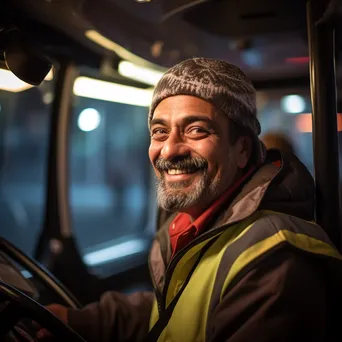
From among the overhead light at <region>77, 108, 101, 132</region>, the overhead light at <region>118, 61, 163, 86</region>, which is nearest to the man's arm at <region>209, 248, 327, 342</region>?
the overhead light at <region>118, 61, 163, 86</region>

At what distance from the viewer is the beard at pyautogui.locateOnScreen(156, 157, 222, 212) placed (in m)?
1.66

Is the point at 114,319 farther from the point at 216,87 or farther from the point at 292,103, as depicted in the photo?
the point at 292,103

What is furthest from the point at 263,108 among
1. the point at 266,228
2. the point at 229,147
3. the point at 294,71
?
the point at 266,228

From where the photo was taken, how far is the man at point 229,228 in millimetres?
Answer: 1395

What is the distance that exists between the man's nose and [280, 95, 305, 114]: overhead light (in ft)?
5.05

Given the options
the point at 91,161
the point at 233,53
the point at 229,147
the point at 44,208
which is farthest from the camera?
the point at 91,161

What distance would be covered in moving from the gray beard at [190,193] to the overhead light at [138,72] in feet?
5.51

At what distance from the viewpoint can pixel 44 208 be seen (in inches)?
141

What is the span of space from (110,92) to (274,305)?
275 cm

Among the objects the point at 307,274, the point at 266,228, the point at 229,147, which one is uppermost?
the point at 229,147

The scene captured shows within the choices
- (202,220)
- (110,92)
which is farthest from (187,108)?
(110,92)

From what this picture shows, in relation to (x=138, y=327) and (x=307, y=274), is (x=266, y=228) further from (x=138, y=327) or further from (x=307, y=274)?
(x=138, y=327)

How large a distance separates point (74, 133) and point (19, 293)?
96.7 inches

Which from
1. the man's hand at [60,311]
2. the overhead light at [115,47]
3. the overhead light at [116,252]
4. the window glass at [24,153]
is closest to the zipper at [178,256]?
the man's hand at [60,311]
